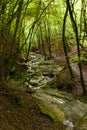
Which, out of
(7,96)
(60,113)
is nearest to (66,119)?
(60,113)

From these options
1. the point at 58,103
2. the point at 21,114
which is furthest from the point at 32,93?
the point at 21,114

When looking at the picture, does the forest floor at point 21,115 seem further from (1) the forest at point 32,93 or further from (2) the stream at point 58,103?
(2) the stream at point 58,103

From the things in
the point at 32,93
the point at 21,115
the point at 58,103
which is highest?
the point at 21,115

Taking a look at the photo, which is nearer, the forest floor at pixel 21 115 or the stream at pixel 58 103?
the forest floor at pixel 21 115

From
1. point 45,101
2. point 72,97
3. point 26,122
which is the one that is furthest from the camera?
point 72,97

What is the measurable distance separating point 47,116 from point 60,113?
4.63ft

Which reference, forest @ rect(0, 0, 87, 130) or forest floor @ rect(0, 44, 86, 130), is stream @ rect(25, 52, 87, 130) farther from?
forest floor @ rect(0, 44, 86, 130)

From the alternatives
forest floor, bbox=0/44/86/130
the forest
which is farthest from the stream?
forest floor, bbox=0/44/86/130

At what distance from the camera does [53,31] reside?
32031 millimetres

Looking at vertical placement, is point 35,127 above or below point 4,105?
below

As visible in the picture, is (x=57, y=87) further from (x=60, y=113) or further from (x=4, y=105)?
(x=4, y=105)

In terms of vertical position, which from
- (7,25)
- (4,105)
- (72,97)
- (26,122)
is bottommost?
(72,97)

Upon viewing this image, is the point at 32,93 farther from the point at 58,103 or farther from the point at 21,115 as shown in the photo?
the point at 21,115

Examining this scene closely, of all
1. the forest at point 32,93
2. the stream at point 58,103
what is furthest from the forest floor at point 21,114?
the stream at point 58,103
